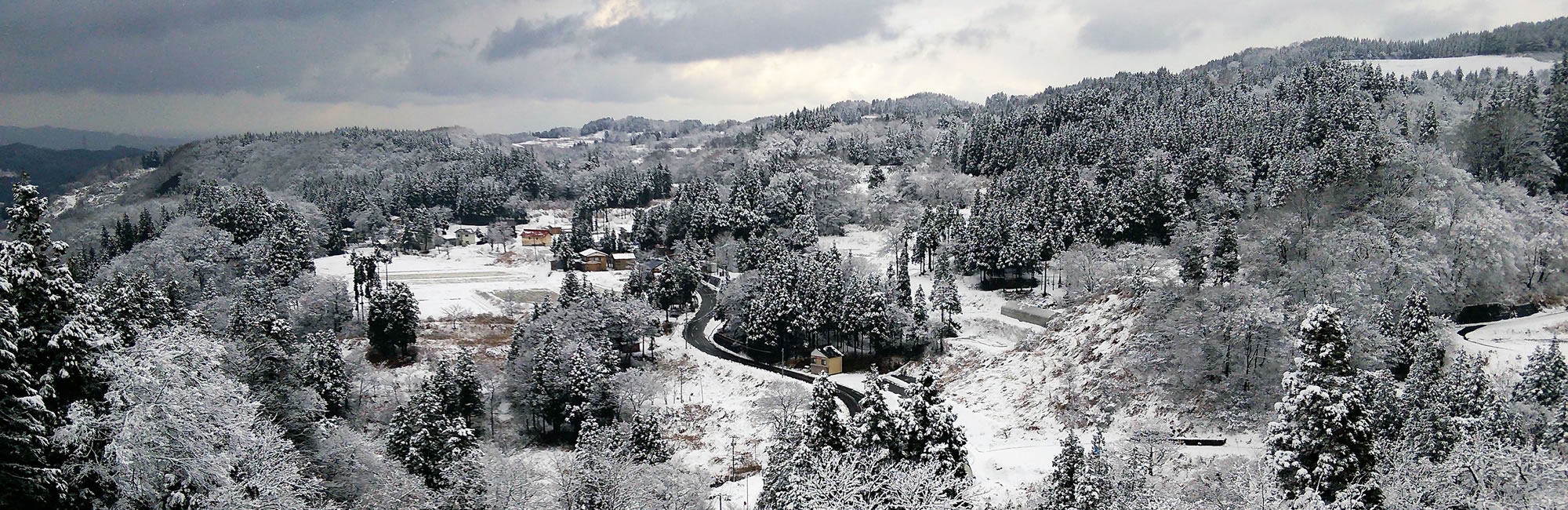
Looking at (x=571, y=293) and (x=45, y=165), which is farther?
(x=571, y=293)

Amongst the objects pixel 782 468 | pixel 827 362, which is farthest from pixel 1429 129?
pixel 782 468

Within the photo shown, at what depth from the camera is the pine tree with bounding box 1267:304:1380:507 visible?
15.1 meters

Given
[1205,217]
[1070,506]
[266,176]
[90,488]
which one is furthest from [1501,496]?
[266,176]

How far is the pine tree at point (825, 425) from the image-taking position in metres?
27.3

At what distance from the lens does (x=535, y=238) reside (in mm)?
101000

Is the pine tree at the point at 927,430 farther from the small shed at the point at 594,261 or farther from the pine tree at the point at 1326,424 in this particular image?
the small shed at the point at 594,261

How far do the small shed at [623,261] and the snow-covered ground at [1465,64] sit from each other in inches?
4739

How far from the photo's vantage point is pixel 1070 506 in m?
21.0

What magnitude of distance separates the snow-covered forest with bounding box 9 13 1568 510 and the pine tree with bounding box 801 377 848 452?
0.13 m

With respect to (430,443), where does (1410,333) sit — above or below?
above

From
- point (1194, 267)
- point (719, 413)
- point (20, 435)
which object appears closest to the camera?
point (20, 435)

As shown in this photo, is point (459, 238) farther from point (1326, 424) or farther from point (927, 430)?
point (1326, 424)

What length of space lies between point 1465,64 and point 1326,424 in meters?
171

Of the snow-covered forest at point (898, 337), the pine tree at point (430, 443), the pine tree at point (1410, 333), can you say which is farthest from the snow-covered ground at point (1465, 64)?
the pine tree at point (430, 443)
